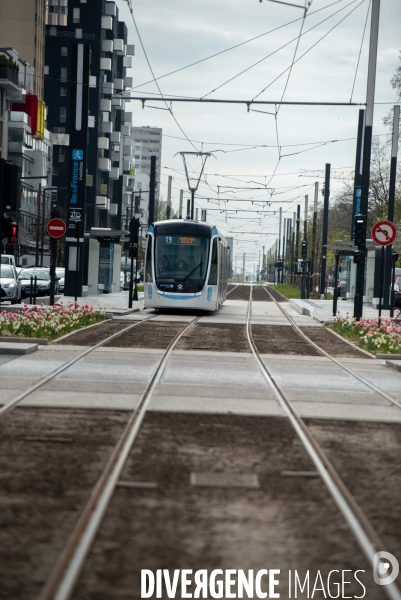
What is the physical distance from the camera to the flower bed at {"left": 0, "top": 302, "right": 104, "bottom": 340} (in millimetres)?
20234

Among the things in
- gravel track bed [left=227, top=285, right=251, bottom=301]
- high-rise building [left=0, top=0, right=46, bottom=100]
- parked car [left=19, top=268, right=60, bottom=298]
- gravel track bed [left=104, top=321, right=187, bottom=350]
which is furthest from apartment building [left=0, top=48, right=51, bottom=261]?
gravel track bed [left=104, top=321, right=187, bottom=350]

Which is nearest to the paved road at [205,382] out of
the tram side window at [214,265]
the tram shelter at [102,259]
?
the tram side window at [214,265]

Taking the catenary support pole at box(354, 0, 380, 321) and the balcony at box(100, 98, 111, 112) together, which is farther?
the balcony at box(100, 98, 111, 112)

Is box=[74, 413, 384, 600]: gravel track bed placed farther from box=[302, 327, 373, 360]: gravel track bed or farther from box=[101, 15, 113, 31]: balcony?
box=[101, 15, 113, 31]: balcony

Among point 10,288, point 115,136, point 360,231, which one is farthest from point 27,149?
point 360,231

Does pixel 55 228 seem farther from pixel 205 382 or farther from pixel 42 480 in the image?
pixel 42 480

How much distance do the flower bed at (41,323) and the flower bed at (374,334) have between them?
6462 millimetres

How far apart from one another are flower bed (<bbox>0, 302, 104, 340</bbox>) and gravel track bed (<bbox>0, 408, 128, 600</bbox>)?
10210 mm

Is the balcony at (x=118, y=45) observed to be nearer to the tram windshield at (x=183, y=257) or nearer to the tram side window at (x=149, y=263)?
the tram side window at (x=149, y=263)

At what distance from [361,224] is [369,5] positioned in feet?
22.1

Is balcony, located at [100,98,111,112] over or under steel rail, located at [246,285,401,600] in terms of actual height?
over

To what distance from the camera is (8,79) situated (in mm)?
70188

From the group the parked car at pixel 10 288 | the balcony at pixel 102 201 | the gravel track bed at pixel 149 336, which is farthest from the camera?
the balcony at pixel 102 201

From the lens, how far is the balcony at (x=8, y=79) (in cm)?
6956
